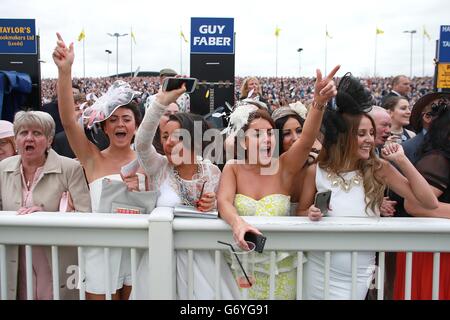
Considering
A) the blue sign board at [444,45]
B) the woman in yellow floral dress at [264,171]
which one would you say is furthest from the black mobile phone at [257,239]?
the blue sign board at [444,45]

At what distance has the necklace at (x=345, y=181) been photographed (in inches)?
82.2

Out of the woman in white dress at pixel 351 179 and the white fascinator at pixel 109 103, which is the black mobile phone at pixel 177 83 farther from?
the woman in white dress at pixel 351 179

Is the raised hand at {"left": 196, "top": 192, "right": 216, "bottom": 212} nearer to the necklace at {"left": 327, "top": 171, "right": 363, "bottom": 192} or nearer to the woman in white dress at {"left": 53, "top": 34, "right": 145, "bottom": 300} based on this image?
the woman in white dress at {"left": 53, "top": 34, "right": 145, "bottom": 300}

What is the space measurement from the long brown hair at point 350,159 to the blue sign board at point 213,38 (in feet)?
18.5

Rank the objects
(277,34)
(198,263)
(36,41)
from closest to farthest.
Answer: (198,263)
(36,41)
(277,34)

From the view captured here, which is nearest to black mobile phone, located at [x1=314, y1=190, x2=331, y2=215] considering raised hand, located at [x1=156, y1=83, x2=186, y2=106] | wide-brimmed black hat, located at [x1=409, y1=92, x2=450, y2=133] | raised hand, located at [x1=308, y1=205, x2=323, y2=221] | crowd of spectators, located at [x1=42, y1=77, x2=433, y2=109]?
raised hand, located at [x1=308, y1=205, x2=323, y2=221]

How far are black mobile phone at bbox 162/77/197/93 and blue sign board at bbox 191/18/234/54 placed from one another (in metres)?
5.85

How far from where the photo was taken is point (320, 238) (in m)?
1.66

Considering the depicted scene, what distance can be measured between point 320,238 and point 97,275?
1.00 meters

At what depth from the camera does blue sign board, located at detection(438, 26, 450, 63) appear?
867cm

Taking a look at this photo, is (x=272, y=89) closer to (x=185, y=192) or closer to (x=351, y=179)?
(x=351, y=179)

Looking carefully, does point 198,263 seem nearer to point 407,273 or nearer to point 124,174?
point 124,174

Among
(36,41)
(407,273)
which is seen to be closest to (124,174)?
(407,273)

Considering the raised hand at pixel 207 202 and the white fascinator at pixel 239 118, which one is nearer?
the raised hand at pixel 207 202
